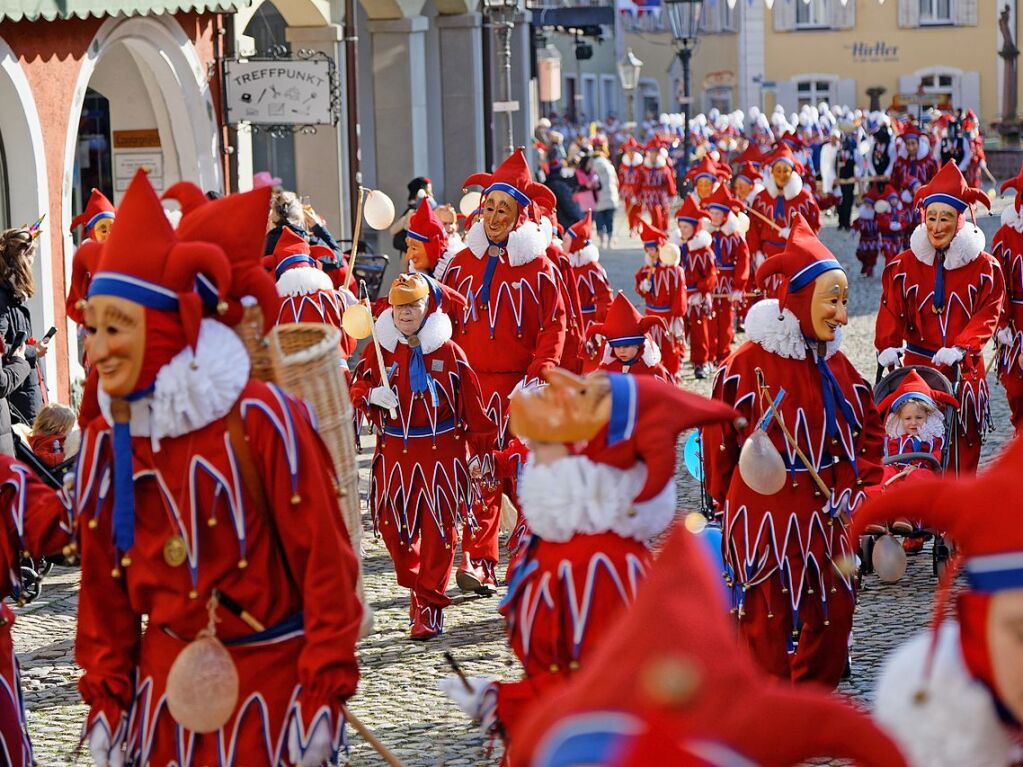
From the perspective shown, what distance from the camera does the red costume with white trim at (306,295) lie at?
9.49m

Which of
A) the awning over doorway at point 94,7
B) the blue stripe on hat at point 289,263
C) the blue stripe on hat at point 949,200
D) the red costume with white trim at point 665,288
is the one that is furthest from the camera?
the red costume with white trim at point 665,288

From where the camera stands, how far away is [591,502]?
431 centimetres

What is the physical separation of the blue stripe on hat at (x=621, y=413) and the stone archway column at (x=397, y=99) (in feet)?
57.1

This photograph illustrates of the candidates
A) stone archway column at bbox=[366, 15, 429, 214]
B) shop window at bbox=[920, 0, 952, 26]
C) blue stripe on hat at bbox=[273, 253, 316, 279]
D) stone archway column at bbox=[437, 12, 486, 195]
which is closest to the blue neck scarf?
blue stripe on hat at bbox=[273, 253, 316, 279]

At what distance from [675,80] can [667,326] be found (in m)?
45.0

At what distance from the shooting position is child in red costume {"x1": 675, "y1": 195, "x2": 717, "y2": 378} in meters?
15.9

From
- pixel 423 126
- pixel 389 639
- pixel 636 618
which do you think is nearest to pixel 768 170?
pixel 423 126

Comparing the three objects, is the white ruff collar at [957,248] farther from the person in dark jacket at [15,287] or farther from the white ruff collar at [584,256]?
the white ruff collar at [584,256]

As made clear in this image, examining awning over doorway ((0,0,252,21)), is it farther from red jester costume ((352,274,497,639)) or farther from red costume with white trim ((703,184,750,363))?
red jester costume ((352,274,497,639))

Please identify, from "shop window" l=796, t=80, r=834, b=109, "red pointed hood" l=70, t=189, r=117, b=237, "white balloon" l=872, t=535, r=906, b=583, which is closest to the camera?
"white balloon" l=872, t=535, r=906, b=583

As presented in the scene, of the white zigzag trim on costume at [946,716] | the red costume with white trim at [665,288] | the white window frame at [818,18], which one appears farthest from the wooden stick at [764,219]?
the white window frame at [818,18]

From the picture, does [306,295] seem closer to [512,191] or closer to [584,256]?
[512,191]

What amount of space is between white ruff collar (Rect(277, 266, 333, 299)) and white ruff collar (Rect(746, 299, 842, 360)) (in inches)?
135

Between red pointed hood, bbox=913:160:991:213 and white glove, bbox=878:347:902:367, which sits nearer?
white glove, bbox=878:347:902:367
